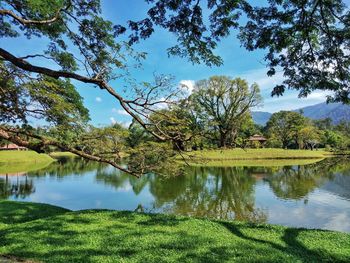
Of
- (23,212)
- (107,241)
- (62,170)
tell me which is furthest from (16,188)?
(107,241)

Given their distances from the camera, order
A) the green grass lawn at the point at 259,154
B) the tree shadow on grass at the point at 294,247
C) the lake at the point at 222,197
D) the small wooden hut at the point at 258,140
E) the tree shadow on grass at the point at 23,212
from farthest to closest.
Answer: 1. the small wooden hut at the point at 258,140
2. the green grass lawn at the point at 259,154
3. the lake at the point at 222,197
4. the tree shadow on grass at the point at 23,212
5. the tree shadow on grass at the point at 294,247

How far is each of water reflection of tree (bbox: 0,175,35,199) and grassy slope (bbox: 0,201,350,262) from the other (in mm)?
11026

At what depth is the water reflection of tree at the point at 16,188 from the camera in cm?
1983

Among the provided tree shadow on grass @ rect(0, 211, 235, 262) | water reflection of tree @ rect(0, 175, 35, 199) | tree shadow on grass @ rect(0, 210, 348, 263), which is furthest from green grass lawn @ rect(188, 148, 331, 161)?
tree shadow on grass @ rect(0, 211, 235, 262)

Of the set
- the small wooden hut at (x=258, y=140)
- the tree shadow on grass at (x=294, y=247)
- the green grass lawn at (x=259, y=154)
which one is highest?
the small wooden hut at (x=258, y=140)

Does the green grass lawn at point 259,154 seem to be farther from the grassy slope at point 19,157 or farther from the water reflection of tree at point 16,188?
the water reflection of tree at point 16,188

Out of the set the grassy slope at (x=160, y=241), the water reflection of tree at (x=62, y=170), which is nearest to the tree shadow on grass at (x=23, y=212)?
the grassy slope at (x=160, y=241)

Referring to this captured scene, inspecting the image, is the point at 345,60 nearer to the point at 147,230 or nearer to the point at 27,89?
the point at 147,230

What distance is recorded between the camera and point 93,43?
7664mm

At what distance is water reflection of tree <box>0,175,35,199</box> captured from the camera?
19828 millimetres

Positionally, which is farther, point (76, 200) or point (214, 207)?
point (76, 200)

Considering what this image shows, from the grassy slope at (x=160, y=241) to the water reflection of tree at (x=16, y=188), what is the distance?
36.2 feet

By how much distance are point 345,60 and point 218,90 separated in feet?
140

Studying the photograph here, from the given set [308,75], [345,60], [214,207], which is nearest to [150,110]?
[308,75]
